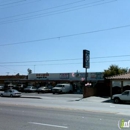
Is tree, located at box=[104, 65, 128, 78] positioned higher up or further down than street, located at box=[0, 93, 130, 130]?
higher up

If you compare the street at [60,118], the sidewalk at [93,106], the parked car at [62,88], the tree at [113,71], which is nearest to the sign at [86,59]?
the tree at [113,71]

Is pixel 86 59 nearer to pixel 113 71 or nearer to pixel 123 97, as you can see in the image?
pixel 113 71

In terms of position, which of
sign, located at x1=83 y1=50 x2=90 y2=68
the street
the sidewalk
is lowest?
the sidewalk

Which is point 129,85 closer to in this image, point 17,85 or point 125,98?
point 125,98

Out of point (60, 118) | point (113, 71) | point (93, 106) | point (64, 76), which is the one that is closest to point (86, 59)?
point (113, 71)

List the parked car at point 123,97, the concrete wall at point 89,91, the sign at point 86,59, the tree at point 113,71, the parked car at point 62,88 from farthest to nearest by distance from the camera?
the parked car at point 62,88 → the tree at point 113,71 → the sign at point 86,59 → the concrete wall at point 89,91 → the parked car at point 123,97

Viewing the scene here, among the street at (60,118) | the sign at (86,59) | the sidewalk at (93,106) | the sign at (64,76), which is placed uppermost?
the sign at (86,59)

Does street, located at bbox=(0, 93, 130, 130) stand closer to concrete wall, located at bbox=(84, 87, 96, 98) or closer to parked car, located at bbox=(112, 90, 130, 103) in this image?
parked car, located at bbox=(112, 90, 130, 103)

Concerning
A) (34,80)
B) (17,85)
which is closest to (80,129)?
(34,80)

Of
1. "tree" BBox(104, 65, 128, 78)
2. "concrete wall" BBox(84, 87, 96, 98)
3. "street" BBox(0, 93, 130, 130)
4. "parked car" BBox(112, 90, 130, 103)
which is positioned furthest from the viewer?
"tree" BBox(104, 65, 128, 78)

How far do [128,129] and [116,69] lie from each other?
42776 millimetres

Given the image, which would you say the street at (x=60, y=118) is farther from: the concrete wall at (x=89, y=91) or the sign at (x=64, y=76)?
the sign at (x=64, y=76)

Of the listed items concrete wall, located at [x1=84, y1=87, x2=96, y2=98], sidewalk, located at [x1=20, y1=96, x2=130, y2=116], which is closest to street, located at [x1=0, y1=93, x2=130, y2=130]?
sidewalk, located at [x1=20, y1=96, x2=130, y2=116]

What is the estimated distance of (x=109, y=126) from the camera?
10383mm
